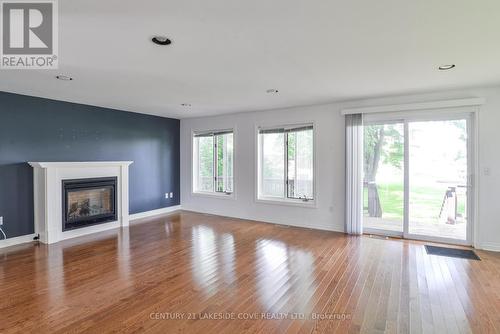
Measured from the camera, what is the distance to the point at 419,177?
4.54 meters

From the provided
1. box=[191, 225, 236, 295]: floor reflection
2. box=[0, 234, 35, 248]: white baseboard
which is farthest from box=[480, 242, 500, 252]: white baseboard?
box=[0, 234, 35, 248]: white baseboard

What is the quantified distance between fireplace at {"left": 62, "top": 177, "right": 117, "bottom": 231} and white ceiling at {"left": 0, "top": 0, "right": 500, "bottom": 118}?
161 centimetres

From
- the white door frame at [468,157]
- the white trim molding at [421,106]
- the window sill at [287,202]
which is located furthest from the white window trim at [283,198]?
the white door frame at [468,157]

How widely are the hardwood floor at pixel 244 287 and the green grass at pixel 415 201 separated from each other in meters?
0.53

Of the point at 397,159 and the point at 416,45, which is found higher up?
the point at 416,45

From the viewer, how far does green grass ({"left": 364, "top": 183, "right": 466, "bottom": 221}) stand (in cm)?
442

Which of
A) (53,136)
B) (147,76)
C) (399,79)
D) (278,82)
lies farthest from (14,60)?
(399,79)

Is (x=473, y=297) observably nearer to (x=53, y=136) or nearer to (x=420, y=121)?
(x=420, y=121)

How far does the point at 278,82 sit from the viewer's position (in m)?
3.77

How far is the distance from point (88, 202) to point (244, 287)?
3791mm

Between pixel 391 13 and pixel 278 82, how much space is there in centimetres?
188

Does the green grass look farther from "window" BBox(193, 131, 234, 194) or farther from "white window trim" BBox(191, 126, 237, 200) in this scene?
"window" BBox(193, 131, 234, 194)

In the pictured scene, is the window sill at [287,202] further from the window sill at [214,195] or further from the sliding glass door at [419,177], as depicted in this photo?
the sliding glass door at [419,177]

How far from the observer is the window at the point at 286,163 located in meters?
5.54
